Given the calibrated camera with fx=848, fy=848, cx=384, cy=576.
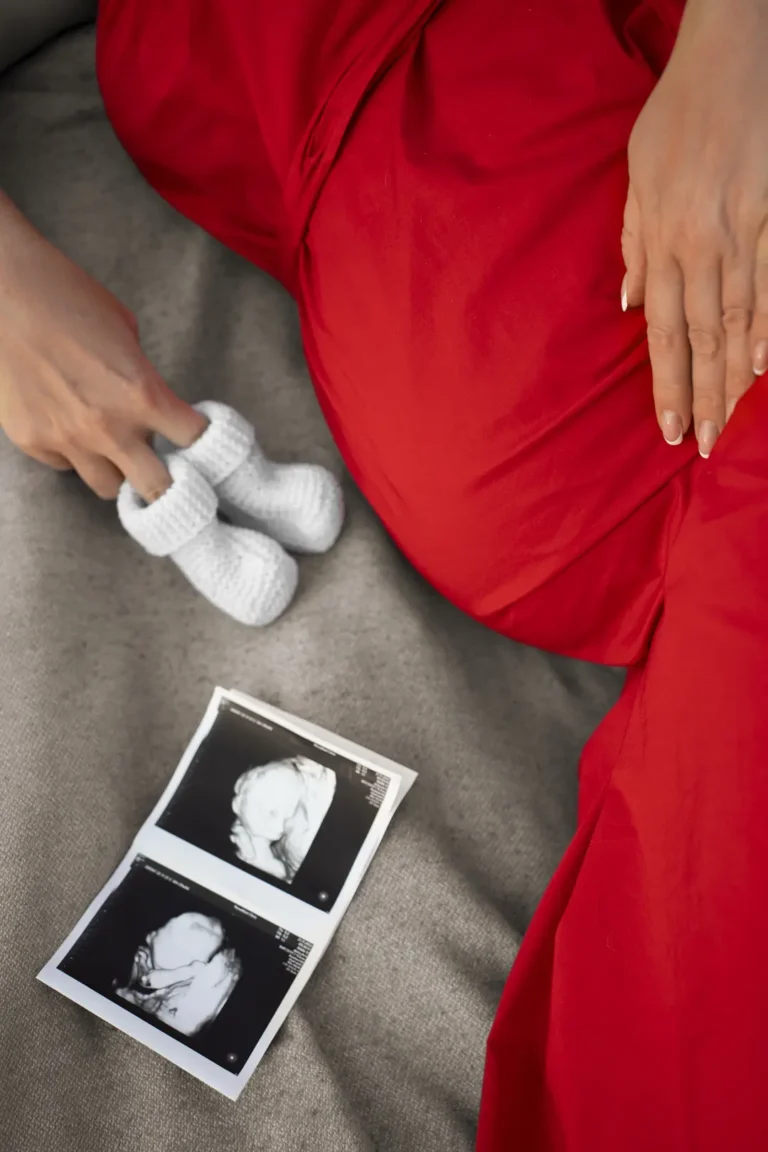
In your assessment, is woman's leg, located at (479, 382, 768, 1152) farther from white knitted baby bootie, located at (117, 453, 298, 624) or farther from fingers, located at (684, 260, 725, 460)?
white knitted baby bootie, located at (117, 453, 298, 624)

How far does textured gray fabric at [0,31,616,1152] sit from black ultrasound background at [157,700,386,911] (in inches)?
1.2

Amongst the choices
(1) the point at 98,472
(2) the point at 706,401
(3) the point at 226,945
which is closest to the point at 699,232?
(2) the point at 706,401

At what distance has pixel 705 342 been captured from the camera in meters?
0.68

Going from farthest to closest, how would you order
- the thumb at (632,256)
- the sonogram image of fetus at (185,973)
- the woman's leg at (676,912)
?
1. the sonogram image of fetus at (185,973)
2. the thumb at (632,256)
3. the woman's leg at (676,912)

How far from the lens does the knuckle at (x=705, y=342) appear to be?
2.23ft

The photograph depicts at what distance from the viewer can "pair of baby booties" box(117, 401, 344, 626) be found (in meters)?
0.86

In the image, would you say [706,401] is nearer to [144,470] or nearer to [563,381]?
[563,381]

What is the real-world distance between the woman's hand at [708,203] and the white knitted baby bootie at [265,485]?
403mm

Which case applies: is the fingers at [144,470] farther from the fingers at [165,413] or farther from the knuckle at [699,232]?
the knuckle at [699,232]

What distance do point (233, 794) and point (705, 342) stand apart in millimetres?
619

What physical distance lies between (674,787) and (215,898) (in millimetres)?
463

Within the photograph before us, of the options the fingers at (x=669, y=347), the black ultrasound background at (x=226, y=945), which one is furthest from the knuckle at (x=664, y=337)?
the black ultrasound background at (x=226, y=945)

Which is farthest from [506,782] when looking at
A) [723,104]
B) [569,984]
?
[723,104]

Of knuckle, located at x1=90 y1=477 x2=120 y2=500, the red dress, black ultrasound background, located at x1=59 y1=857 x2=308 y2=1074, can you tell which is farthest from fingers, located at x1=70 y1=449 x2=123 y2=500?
black ultrasound background, located at x1=59 y1=857 x2=308 y2=1074
